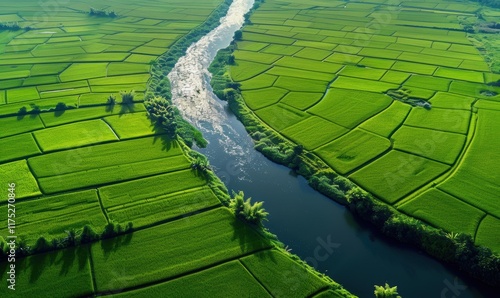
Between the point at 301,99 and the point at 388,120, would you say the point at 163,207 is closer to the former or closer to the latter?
the point at 301,99

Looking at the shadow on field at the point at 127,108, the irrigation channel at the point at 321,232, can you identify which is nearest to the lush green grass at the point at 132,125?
the shadow on field at the point at 127,108

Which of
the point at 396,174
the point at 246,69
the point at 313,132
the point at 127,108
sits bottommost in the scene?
the point at 127,108

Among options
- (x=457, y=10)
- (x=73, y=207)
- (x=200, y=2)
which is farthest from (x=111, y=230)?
(x=457, y=10)

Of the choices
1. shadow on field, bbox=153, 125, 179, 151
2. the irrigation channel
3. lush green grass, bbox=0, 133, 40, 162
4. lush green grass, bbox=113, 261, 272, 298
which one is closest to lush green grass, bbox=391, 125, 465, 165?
the irrigation channel

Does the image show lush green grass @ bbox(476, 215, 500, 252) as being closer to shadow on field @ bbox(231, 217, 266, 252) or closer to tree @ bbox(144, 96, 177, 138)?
shadow on field @ bbox(231, 217, 266, 252)

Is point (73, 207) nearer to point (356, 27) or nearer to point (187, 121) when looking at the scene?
point (187, 121)

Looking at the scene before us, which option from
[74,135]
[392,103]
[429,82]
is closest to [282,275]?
[74,135]
